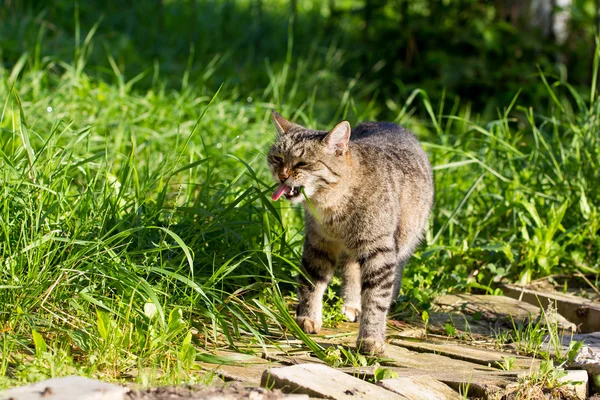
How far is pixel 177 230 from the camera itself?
384cm

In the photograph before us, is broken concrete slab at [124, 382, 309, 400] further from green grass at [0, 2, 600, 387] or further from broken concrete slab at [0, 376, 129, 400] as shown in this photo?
green grass at [0, 2, 600, 387]

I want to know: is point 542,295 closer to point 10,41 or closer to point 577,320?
point 577,320

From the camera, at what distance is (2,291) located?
3010 millimetres

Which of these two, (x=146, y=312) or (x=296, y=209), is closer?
(x=146, y=312)

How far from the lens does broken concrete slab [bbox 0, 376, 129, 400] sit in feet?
7.20

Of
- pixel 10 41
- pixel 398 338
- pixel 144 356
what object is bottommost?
pixel 398 338

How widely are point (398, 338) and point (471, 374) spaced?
0.72 meters

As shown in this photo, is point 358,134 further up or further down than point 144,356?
further up

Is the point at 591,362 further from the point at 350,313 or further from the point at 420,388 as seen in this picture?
the point at 350,313

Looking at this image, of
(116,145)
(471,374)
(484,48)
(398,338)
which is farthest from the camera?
(484,48)

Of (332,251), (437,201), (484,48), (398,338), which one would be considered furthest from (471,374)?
(484,48)

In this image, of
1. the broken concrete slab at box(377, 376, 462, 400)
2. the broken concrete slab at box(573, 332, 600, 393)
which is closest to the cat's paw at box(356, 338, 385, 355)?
the broken concrete slab at box(377, 376, 462, 400)

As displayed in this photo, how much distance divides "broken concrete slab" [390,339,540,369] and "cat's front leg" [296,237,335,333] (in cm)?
39

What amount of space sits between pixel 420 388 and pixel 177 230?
1504 mm
